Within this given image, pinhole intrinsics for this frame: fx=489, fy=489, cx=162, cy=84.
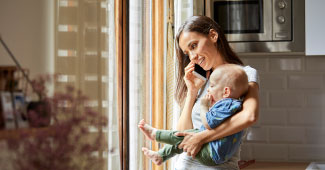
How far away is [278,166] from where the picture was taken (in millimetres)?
2768

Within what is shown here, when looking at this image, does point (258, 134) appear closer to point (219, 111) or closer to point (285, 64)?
point (285, 64)

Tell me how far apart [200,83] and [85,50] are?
90cm

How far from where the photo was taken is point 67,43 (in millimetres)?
750

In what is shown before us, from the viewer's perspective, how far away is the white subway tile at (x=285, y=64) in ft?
9.91

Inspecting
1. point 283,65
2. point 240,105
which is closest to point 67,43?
point 240,105

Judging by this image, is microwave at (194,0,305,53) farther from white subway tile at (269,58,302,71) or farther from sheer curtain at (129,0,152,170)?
sheer curtain at (129,0,152,170)

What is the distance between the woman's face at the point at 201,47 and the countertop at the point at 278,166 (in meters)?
1.13

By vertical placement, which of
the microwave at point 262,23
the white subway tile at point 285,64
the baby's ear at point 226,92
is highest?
the microwave at point 262,23

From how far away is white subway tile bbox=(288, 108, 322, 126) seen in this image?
9.77ft

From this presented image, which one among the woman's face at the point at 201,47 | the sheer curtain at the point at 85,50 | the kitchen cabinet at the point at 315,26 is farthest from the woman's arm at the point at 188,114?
the kitchen cabinet at the point at 315,26

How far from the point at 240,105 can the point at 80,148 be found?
0.85 m

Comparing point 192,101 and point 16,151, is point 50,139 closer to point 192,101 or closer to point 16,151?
point 16,151

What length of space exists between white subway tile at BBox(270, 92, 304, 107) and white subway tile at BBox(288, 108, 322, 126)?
0.14 ft

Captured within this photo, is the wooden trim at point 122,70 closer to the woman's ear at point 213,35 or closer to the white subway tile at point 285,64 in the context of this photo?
the woman's ear at point 213,35
